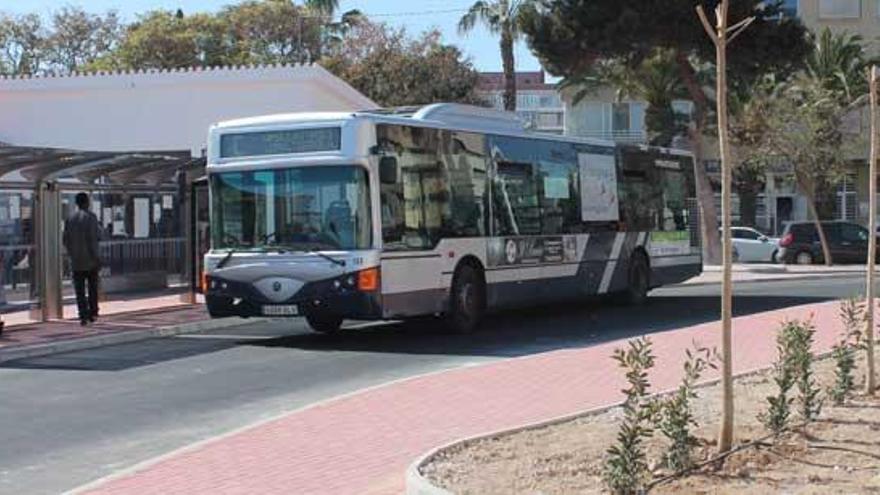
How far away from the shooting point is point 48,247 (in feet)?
58.9

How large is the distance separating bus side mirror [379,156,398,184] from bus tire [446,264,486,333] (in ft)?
6.47

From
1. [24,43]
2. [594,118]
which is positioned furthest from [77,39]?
[594,118]

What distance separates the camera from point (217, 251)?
49.5 feet

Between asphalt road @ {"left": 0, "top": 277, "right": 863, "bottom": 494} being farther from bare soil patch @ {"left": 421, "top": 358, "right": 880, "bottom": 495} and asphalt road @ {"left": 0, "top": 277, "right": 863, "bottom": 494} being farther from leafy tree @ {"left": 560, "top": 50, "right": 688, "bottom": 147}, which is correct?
leafy tree @ {"left": 560, "top": 50, "right": 688, "bottom": 147}

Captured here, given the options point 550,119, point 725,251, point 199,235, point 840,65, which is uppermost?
point 550,119

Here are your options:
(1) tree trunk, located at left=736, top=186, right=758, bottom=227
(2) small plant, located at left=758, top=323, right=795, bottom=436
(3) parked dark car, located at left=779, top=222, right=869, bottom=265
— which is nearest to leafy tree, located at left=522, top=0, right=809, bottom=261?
(3) parked dark car, located at left=779, top=222, right=869, bottom=265

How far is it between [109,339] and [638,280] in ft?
32.1

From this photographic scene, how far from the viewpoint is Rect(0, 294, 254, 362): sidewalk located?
1493cm

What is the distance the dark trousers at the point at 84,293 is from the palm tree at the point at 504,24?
2308 centimetres

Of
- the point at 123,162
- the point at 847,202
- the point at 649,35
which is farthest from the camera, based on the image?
the point at 847,202

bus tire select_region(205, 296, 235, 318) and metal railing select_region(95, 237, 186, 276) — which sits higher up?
metal railing select_region(95, 237, 186, 276)

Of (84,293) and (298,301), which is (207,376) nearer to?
(298,301)

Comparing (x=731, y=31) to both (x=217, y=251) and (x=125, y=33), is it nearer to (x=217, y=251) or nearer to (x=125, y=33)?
(x=217, y=251)

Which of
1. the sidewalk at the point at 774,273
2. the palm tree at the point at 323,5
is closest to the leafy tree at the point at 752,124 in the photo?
the sidewalk at the point at 774,273
